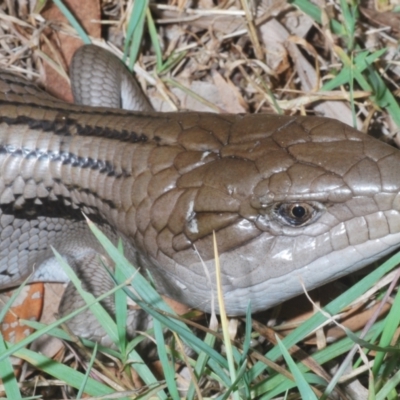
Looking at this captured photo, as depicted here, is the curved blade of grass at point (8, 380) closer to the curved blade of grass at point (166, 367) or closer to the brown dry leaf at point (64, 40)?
the curved blade of grass at point (166, 367)

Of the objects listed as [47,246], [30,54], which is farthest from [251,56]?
[47,246]

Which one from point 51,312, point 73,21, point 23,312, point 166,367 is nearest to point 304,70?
point 73,21

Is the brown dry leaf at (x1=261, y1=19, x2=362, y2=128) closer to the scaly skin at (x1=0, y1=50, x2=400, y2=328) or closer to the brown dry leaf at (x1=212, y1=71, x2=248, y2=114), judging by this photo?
the brown dry leaf at (x1=212, y1=71, x2=248, y2=114)

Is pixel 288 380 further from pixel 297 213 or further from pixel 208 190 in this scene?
pixel 208 190

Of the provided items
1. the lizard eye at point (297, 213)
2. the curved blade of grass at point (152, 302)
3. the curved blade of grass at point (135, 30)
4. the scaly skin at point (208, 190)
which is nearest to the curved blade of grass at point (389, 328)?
the scaly skin at point (208, 190)

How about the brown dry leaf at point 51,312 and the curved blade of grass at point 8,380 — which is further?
the brown dry leaf at point 51,312

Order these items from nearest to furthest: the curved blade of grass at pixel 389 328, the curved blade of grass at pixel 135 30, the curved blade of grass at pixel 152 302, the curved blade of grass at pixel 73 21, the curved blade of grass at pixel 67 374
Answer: the curved blade of grass at pixel 152 302 < the curved blade of grass at pixel 389 328 < the curved blade of grass at pixel 67 374 < the curved blade of grass at pixel 135 30 < the curved blade of grass at pixel 73 21

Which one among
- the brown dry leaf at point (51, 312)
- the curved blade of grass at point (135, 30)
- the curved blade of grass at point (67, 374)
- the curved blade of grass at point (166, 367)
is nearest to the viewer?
the curved blade of grass at point (166, 367)
